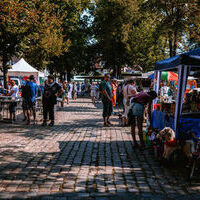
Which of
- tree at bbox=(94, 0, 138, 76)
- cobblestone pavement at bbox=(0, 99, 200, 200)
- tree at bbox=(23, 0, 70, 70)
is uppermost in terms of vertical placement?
tree at bbox=(94, 0, 138, 76)

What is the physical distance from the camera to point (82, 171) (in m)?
6.01

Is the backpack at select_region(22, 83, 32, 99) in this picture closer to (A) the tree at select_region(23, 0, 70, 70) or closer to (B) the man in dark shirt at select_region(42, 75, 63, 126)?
(B) the man in dark shirt at select_region(42, 75, 63, 126)

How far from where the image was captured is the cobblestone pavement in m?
4.82

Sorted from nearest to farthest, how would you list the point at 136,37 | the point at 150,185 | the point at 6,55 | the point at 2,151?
the point at 150,185 < the point at 2,151 < the point at 6,55 < the point at 136,37

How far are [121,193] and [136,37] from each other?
38298 millimetres

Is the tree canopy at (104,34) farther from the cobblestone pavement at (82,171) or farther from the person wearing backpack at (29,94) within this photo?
the cobblestone pavement at (82,171)

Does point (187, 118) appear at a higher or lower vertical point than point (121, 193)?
higher

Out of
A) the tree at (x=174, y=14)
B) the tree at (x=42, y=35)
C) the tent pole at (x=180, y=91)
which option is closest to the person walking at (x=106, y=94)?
the tent pole at (x=180, y=91)

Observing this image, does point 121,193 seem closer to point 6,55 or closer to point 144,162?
point 144,162

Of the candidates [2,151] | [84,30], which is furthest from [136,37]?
[2,151]

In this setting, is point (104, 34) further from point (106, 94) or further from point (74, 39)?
point (106, 94)

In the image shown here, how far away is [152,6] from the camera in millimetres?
17938

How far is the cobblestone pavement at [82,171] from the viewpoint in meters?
4.82

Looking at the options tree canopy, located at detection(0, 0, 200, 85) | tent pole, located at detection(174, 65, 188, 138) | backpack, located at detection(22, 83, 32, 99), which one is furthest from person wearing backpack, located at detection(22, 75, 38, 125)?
tent pole, located at detection(174, 65, 188, 138)
